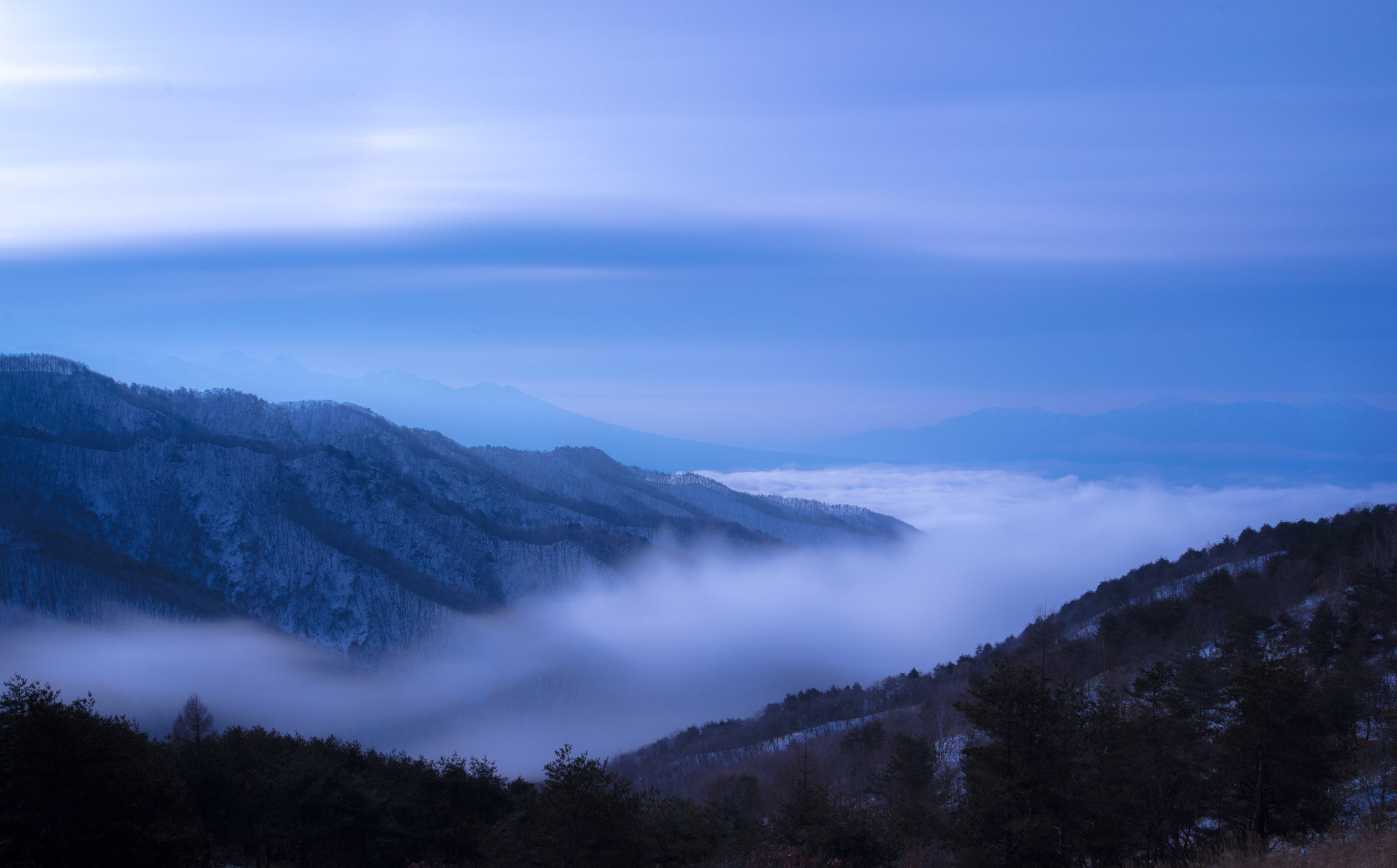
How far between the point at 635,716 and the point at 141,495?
108110 millimetres

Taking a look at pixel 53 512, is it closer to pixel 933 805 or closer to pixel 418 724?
pixel 418 724

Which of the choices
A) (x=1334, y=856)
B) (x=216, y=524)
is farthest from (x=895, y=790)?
(x=216, y=524)

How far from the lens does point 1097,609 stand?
9781 centimetres

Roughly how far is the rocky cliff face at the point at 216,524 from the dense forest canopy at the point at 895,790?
115m

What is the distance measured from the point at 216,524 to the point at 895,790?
161m

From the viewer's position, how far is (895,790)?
41.1 m

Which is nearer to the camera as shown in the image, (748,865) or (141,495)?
(748,865)

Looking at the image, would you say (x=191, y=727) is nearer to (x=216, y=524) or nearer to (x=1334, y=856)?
(x=1334, y=856)

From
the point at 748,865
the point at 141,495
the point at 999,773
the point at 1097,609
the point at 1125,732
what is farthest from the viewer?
the point at 141,495

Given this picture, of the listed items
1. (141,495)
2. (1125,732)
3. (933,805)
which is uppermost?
(141,495)

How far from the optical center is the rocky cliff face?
459 ft

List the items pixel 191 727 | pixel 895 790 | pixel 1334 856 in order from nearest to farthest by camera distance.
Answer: pixel 1334 856 < pixel 895 790 < pixel 191 727

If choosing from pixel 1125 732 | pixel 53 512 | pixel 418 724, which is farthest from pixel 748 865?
pixel 53 512

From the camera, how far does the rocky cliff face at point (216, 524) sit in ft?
459
